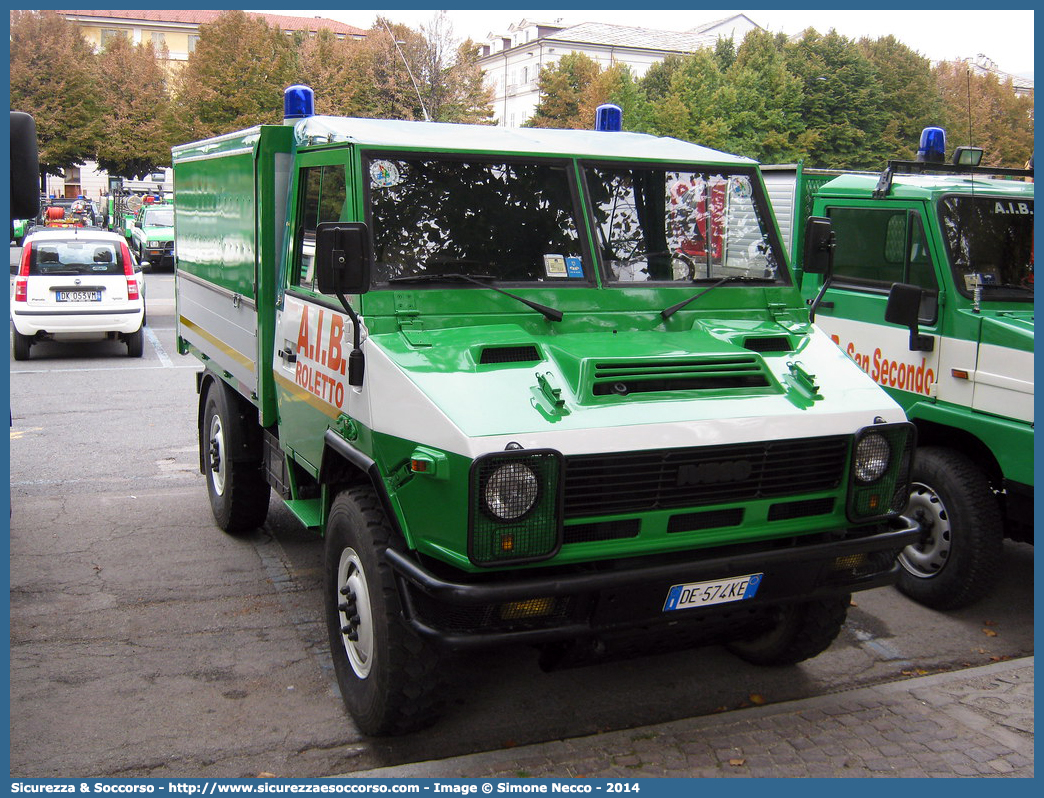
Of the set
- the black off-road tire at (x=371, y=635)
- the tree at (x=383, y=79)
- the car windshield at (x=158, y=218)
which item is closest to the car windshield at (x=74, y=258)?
the black off-road tire at (x=371, y=635)

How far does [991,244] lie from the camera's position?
6238 millimetres

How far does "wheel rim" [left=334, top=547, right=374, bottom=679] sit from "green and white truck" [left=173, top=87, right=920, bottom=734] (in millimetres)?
15

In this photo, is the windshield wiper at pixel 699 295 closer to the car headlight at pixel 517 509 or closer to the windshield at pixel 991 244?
the car headlight at pixel 517 509

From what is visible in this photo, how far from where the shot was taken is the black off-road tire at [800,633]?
16.2ft

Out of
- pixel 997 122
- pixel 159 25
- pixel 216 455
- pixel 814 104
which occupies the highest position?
pixel 159 25

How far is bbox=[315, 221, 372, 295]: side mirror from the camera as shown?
4184 mm

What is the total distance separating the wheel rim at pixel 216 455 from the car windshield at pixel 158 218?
25427mm

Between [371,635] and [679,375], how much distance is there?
65.6 inches

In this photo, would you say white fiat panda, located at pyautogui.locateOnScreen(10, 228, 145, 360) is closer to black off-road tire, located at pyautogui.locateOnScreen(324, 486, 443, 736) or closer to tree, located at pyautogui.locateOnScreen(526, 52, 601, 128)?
black off-road tire, located at pyautogui.locateOnScreen(324, 486, 443, 736)

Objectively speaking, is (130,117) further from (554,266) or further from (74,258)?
(554,266)

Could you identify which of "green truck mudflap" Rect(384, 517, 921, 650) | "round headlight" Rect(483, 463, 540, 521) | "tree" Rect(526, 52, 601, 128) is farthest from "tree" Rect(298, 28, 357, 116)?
"round headlight" Rect(483, 463, 540, 521)

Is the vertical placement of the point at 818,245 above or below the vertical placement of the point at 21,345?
above

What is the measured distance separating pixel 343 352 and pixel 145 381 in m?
10.2

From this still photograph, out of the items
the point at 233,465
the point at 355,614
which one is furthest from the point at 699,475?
the point at 233,465
